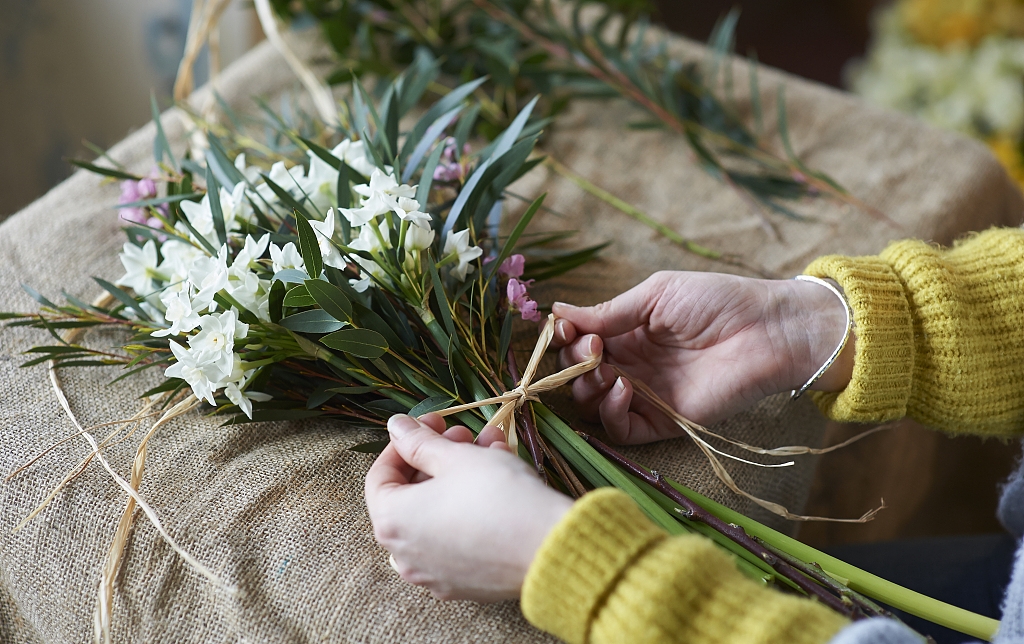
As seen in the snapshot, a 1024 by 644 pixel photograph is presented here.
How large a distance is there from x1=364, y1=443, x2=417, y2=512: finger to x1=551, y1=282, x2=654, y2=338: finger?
21cm

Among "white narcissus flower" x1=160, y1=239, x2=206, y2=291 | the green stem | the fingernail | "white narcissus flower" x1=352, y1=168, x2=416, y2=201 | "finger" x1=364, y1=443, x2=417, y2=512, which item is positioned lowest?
the green stem

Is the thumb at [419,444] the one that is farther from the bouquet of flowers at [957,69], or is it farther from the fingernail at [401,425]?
the bouquet of flowers at [957,69]

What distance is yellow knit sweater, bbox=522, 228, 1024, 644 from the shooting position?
1.62ft

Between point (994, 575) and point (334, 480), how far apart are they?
0.74 meters

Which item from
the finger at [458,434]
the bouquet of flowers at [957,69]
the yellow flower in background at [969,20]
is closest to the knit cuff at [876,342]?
the finger at [458,434]

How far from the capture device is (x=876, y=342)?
2.24ft

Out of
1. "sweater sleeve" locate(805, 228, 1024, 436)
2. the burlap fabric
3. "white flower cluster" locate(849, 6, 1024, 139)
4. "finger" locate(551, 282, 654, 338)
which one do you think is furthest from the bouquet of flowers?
"finger" locate(551, 282, 654, 338)

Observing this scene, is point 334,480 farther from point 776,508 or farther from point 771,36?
point 771,36

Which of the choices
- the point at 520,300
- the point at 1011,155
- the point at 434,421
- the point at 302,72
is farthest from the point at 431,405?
the point at 1011,155

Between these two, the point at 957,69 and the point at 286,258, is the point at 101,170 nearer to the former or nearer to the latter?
the point at 286,258

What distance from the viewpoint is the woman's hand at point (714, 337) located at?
719mm

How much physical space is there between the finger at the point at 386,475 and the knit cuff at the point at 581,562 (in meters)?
0.13

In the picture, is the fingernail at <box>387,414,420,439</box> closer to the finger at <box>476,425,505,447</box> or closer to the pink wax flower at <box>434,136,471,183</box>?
the finger at <box>476,425,505,447</box>

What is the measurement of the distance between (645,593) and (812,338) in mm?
361
